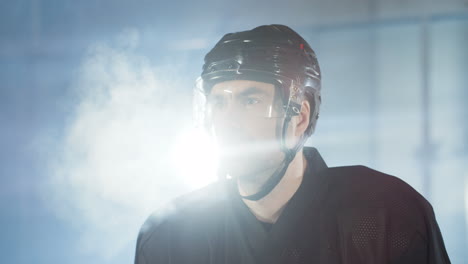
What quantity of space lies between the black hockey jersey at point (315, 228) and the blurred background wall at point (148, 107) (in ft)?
0.75

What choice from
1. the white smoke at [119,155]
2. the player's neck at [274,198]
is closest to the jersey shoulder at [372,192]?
the player's neck at [274,198]

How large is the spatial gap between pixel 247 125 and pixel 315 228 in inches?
14.5

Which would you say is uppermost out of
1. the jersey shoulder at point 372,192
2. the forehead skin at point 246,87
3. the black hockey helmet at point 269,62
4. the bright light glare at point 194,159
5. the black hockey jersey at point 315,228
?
the black hockey helmet at point 269,62

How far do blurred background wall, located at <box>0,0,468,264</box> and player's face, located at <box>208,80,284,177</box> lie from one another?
0.36 meters

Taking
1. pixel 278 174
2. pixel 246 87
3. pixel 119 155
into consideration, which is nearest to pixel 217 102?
pixel 246 87

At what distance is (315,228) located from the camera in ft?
3.82

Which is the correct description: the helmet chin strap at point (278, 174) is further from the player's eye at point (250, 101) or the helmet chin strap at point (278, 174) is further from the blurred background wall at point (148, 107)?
the blurred background wall at point (148, 107)

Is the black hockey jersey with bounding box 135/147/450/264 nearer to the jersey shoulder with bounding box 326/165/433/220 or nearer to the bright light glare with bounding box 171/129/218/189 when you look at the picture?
the jersey shoulder with bounding box 326/165/433/220

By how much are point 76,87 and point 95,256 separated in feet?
2.20

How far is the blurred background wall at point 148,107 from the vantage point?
1.53 meters

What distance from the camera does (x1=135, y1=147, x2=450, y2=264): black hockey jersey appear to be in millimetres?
1124

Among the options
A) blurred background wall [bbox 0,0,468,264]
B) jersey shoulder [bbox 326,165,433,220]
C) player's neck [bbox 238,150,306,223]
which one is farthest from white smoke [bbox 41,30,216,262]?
jersey shoulder [bbox 326,165,433,220]

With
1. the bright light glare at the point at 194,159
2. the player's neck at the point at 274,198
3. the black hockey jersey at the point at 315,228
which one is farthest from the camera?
the bright light glare at the point at 194,159

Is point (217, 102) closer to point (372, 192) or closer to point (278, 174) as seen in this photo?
point (278, 174)
